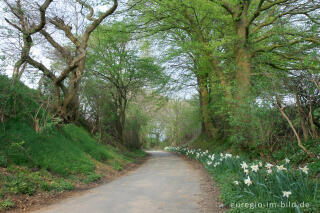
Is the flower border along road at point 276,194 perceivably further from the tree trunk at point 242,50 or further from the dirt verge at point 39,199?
the tree trunk at point 242,50

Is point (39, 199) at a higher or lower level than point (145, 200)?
lower

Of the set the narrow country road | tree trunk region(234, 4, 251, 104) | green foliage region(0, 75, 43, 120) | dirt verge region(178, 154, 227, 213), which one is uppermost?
tree trunk region(234, 4, 251, 104)

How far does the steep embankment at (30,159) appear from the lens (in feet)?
16.2

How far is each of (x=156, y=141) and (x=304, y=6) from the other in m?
45.4

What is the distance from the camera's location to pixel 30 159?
6.40 m

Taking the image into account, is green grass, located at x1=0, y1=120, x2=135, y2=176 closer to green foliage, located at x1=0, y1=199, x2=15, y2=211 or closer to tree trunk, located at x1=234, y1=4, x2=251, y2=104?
green foliage, located at x1=0, y1=199, x2=15, y2=211

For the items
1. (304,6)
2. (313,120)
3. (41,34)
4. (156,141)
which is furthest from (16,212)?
(156,141)

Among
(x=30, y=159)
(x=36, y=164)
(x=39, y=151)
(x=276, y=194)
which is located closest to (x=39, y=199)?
(x=36, y=164)

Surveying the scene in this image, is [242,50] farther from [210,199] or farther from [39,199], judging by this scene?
[39,199]

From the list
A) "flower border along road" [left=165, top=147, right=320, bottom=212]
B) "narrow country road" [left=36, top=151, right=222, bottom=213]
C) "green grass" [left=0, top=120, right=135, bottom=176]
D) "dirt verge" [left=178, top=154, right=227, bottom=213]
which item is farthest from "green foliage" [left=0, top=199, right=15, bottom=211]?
"flower border along road" [left=165, top=147, right=320, bottom=212]

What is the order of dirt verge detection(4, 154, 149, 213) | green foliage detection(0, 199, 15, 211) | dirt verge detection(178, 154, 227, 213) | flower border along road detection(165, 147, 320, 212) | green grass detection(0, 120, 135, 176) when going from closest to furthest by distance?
flower border along road detection(165, 147, 320, 212)
green foliage detection(0, 199, 15, 211)
dirt verge detection(178, 154, 227, 213)
dirt verge detection(4, 154, 149, 213)
green grass detection(0, 120, 135, 176)

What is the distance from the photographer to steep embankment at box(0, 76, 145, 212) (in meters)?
4.95

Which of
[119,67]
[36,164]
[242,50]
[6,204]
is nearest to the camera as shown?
[6,204]

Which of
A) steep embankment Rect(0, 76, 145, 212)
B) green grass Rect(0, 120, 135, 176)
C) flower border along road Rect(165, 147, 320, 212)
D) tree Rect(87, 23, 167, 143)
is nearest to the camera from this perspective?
flower border along road Rect(165, 147, 320, 212)
